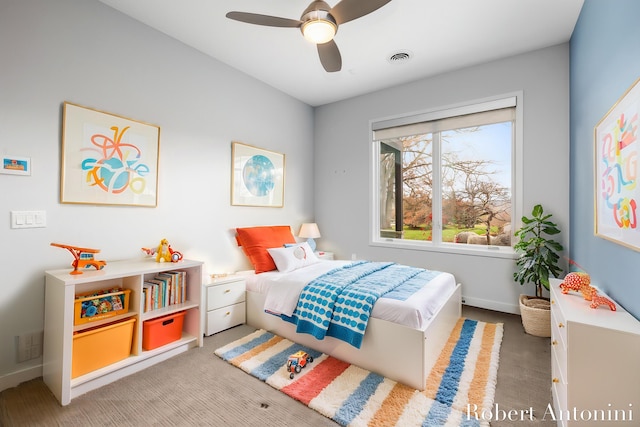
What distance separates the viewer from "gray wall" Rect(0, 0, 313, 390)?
6.35ft

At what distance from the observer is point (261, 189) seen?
374 cm

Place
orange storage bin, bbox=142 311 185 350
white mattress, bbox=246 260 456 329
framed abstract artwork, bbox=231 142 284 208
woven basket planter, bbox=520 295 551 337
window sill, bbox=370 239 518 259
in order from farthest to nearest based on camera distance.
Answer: framed abstract artwork, bbox=231 142 284 208 → window sill, bbox=370 239 518 259 → woven basket planter, bbox=520 295 551 337 → orange storage bin, bbox=142 311 185 350 → white mattress, bbox=246 260 456 329

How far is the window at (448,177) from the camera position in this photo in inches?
130

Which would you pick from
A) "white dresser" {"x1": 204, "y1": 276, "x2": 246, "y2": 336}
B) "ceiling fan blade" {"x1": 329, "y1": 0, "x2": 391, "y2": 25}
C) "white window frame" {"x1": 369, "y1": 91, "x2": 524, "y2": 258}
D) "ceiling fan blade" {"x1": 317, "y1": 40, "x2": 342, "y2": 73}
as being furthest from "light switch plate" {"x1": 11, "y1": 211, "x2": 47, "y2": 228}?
"white window frame" {"x1": 369, "y1": 91, "x2": 524, "y2": 258}

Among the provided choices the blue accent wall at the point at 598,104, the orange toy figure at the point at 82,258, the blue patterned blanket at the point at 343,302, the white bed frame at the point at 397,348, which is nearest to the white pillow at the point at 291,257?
the blue patterned blanket at the point at 343,302

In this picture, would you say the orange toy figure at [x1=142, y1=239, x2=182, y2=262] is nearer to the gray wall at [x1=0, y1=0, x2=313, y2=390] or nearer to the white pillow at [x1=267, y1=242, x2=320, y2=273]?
the gray wall at [x1=0, y1=0, x2=313, y2=390]

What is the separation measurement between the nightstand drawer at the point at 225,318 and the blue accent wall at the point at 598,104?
2.82 m

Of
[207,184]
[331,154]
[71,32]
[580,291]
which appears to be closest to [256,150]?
[207,184]

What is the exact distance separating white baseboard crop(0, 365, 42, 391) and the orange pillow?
1.75m

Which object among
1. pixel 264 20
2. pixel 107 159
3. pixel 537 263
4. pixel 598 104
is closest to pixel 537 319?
pixel 537 263

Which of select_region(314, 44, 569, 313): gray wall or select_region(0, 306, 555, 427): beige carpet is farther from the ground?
select_region(314, 44, 569, 313): gray wall

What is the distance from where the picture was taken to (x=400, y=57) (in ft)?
10.3

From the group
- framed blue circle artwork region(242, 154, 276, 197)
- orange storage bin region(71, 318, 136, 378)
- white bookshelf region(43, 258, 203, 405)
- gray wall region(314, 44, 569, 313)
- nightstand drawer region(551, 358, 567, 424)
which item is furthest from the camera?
framed blue circle artwork region(242, 154, 276, 197)

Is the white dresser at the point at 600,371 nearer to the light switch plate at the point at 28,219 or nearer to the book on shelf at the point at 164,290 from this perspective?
the book on shelf at the point at 164,290
